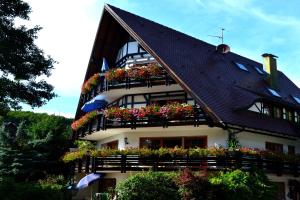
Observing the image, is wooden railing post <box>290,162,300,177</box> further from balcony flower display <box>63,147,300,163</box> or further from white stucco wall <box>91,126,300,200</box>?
white stucco wall <box>91,126,300,200</box>

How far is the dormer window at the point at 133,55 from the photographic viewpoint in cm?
2886

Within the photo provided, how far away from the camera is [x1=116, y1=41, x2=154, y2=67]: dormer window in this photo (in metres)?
28.9

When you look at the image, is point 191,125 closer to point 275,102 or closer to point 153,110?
point 153,110

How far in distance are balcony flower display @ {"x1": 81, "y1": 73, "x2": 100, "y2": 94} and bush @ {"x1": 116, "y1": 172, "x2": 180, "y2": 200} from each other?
9.51 m

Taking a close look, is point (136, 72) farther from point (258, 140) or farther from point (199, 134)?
point (258, 140)

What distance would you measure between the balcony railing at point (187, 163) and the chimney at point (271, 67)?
904 centimetres

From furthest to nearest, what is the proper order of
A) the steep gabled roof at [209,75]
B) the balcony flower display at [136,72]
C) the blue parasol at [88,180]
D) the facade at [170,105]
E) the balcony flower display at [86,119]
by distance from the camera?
the balcony flower display at [86,119], the balcony flower display at [136,72], the blue parasol at [88,180], the steep gabled roof at [209,75], the facade at [170,105]

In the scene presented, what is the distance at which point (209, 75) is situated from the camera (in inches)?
1142

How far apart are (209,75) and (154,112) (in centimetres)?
545

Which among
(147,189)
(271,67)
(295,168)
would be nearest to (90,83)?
(147,189)

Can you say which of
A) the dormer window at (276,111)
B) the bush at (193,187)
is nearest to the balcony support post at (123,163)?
the bush at (193,187)

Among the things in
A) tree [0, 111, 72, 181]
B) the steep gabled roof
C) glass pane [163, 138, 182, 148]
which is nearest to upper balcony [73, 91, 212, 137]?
the steep gabled roof

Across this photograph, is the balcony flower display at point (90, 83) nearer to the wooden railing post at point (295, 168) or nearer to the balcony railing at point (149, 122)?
the balcony railing at point (149, 122)

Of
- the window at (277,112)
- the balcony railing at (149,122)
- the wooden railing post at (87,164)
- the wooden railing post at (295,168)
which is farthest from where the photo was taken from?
the window at (277,112)
